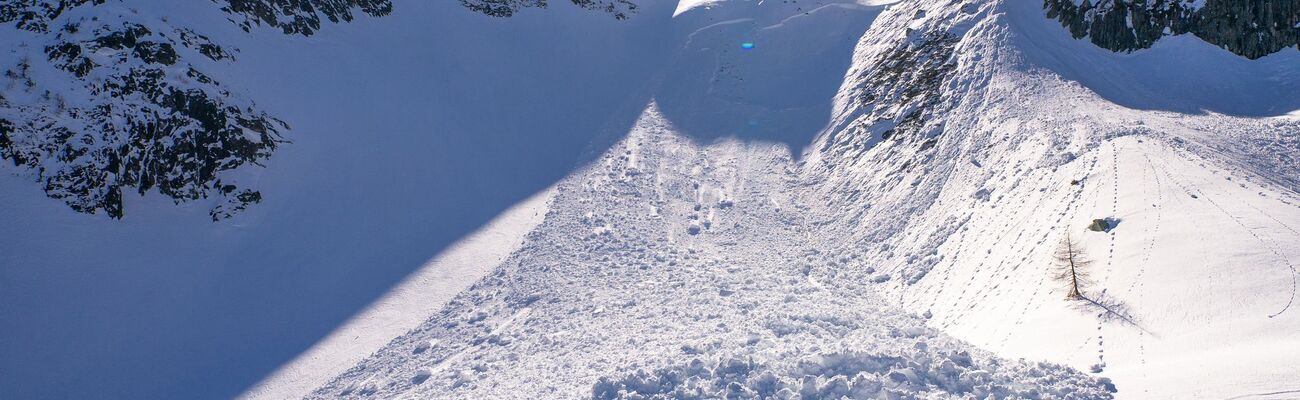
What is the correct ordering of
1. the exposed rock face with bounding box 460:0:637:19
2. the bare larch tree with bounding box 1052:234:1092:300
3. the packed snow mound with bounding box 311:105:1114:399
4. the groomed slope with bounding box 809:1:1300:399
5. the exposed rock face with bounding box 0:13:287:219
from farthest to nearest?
the exposed rock face with bounding box 460:0:637:19
the exposed rock face with bounding box 0:13:287:219
the bare larch tree with bounding box 1052:234:1092:300
the packed snow mound with bounding box 311:105:1114:399
the groomed slope with bounding box 809:1:1300:399

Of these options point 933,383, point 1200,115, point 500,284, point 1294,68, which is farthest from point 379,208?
point 1294,68

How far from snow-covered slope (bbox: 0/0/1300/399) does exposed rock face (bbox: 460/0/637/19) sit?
3.86 metres

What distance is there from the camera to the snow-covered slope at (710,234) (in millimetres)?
8656

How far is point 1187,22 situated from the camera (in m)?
19.6

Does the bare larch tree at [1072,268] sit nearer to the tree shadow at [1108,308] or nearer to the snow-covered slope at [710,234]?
the tree shadow at [1108,308]

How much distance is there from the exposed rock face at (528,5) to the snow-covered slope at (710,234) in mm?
3863

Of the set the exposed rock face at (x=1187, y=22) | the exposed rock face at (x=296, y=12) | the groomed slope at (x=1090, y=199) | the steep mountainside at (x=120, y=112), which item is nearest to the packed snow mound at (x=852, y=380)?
the groomed slope at (x=1090, y=199)

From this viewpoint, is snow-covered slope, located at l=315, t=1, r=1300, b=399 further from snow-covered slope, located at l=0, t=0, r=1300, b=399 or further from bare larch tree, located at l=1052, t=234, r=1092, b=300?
bare larch tree, located at l=1052, t=234, r=1092, b=300

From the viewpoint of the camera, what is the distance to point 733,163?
67.6 feet

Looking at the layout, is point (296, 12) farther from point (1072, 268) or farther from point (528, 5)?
point (1072, 268)

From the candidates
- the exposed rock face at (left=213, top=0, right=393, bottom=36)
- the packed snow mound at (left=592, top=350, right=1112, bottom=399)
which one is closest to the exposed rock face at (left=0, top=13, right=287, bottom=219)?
the exposed rock face at (left=213, top=0, right=393, bottom=36)

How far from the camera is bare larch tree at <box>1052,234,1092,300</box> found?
29.9ft

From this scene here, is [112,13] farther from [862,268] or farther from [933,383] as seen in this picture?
[933,383]

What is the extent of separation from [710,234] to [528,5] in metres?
18.1
